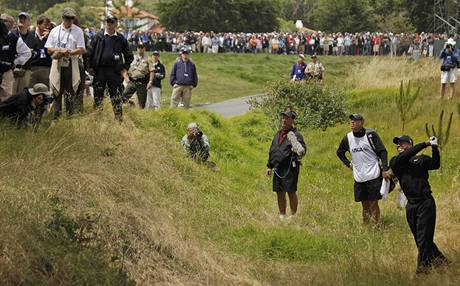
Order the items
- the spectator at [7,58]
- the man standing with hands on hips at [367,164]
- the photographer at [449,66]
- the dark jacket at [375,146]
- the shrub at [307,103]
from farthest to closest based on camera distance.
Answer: the photographer at [449,66]
the shrub at [307,103]
the man standing with hands on hips at [367,164]
the dark jacket at [375,146]
the spectator at [7,58]

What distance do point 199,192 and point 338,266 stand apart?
141 inches

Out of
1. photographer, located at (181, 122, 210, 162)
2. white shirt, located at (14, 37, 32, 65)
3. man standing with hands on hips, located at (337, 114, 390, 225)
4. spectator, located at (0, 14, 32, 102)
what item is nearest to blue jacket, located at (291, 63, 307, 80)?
photographer, located at (181, 122, 210, 162)

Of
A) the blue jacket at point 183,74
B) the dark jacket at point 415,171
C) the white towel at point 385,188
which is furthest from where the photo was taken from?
the blue jacket at point 183,74

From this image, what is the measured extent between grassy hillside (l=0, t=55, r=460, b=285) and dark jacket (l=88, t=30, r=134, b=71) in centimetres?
84

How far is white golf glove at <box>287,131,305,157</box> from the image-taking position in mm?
12902

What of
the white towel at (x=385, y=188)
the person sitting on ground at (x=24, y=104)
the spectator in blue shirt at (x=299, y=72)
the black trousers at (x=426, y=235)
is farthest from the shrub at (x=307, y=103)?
the black trousers at (x=426, y=235)

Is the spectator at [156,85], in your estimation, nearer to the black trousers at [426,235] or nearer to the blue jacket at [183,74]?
the blue jacket at [183,74]

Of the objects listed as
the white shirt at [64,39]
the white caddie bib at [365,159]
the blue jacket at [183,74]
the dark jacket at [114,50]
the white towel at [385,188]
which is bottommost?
the white towel at [385,188]

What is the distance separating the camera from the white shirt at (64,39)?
12.6 meters

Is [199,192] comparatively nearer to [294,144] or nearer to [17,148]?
[294,144]

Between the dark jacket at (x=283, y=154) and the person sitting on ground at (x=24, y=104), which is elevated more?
the person sitting on ground at (x=24, y=104)

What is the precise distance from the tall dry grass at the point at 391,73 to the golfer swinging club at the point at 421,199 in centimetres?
1782

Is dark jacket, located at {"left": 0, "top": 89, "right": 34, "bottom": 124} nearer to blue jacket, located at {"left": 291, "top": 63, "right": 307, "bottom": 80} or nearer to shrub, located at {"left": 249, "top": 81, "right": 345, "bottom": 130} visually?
shrub, located at {"left": 249, "top": 81, "right": 345, "bottom": 130}

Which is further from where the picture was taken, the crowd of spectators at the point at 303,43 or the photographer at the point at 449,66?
the crowd of spectators at the point at 303,43
